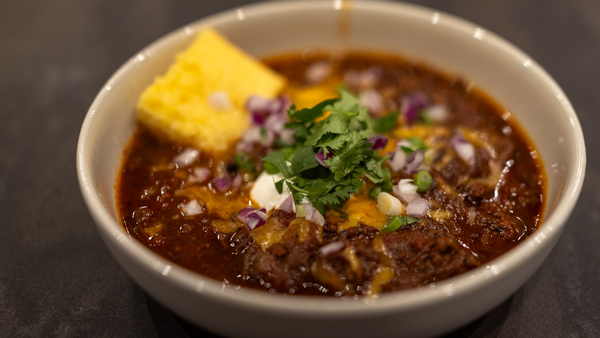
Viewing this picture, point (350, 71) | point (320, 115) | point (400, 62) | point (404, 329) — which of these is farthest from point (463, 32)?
point (404, 329)

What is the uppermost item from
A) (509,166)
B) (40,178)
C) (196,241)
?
(509,166)

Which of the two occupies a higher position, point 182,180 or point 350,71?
point 350,71

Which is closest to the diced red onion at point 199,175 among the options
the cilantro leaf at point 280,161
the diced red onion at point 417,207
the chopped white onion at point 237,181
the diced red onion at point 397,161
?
the chopped white onion at point 237,181

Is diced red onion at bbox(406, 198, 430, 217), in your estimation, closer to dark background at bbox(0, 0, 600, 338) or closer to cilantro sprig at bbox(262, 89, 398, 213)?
cilantro sprig at bbox(262, 89, 398, 213)

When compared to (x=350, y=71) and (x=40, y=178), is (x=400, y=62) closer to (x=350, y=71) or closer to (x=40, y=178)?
(x=350, y=71)

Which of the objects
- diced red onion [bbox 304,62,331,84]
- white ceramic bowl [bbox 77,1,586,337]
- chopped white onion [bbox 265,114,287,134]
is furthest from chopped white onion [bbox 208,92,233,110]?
diced red onion [bbox 304,62,331,84]

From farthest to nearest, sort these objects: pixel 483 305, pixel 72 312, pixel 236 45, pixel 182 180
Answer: pixel 236 45 → pixel 182 180 → pixel 72 312 → pixel 483 305
